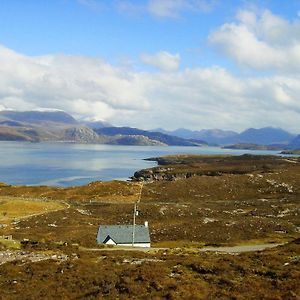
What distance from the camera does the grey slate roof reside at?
59.5 metres

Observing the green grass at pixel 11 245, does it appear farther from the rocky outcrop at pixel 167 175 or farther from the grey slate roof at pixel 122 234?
the rocky outcrop at pixel 167 175

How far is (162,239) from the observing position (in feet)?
232

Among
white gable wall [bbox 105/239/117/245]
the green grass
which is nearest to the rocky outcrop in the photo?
white gable wall [bbox 105/239/117/245]

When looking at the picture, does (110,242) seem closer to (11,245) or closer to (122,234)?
(122,234)

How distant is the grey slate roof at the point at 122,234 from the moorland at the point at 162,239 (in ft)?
8.79

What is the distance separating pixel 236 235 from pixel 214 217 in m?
16.7

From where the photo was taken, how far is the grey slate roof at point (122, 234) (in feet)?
195

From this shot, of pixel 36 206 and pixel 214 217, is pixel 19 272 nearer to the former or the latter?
pixel 214 217

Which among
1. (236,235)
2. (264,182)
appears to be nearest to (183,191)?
(264,182)

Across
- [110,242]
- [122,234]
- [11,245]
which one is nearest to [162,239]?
[122,234]

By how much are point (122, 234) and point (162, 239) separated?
12.2m

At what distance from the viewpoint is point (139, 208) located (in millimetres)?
97688

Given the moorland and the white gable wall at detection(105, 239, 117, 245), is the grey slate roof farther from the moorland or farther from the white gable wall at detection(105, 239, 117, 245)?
the moorland

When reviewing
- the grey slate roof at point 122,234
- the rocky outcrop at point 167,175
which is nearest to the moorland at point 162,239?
the rocky outcrop at point 167,175
